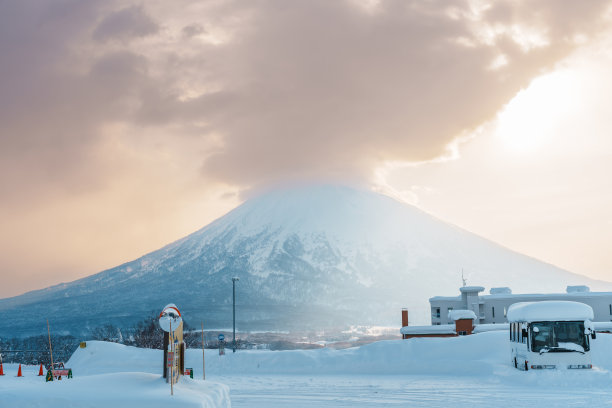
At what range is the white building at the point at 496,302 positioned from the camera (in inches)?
2355

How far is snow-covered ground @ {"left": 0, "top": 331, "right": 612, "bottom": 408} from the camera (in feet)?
54.0

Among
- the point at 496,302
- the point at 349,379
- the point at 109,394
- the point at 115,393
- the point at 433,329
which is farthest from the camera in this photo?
the point at 496,302

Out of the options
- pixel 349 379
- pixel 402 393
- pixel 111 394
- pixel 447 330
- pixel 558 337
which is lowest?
pixel 349 379

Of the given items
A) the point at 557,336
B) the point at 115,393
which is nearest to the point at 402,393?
the point at 557,336

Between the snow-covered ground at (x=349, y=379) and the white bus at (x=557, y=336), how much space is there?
0.75 meters

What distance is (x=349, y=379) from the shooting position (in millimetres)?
31500

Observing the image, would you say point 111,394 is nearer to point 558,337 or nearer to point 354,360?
point 558,337

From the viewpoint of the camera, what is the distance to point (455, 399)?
23.3 m

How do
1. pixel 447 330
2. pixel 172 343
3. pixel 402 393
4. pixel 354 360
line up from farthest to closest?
1. pixel 447 330
2. pixel 354 360
3. pixel 402 393
4. pixel 172 343

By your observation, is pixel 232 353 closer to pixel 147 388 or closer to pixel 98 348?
pixel 98 348

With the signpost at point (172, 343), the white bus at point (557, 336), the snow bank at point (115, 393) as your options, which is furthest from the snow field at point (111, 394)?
the white bus at point (557, 336)

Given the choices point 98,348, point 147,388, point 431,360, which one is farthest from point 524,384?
point 98,348

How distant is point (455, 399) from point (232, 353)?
1897 cm

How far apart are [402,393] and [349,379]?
255 inches
